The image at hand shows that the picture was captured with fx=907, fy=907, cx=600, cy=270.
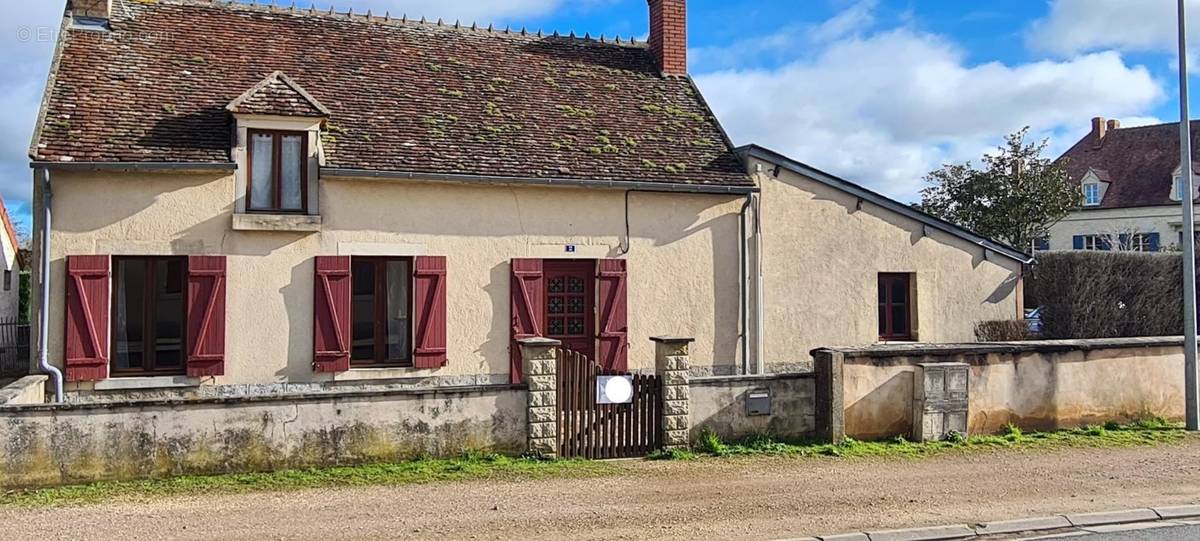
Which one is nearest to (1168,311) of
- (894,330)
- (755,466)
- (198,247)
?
(894,330)

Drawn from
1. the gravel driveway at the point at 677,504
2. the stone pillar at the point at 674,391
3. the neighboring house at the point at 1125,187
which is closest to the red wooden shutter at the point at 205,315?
the gravel driveway at the point at 677,504

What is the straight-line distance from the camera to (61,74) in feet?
42.7

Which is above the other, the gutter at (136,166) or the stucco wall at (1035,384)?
the gutter at (136,166)

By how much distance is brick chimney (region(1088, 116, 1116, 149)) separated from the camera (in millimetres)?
45172

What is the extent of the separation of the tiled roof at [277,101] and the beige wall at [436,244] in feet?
3.23

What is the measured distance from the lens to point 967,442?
11.0 meters

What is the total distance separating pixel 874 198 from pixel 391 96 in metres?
8.24

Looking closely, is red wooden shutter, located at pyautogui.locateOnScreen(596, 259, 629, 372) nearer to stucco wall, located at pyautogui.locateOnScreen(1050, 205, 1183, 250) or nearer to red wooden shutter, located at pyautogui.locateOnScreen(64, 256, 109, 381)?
red wooden shutter, located at pyautogui.locateOnScreen(64, 256, 109, 381)

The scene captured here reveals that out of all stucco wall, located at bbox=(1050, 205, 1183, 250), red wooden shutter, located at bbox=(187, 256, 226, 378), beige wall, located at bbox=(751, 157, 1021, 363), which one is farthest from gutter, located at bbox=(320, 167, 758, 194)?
stucco wall, located at bbox=(1050, 205, 1183, 250)

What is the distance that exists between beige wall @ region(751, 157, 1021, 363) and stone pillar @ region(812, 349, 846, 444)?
13.6ft

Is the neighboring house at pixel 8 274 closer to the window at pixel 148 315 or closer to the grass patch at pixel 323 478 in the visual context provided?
the window at pixel 148 315

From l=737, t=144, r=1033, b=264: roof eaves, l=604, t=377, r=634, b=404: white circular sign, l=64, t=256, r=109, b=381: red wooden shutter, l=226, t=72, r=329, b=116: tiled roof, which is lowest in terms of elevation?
l=604, t=377, r=634, b=404: white circular sign

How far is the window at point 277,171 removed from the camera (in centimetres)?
1245

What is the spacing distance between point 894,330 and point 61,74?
45.3ft
